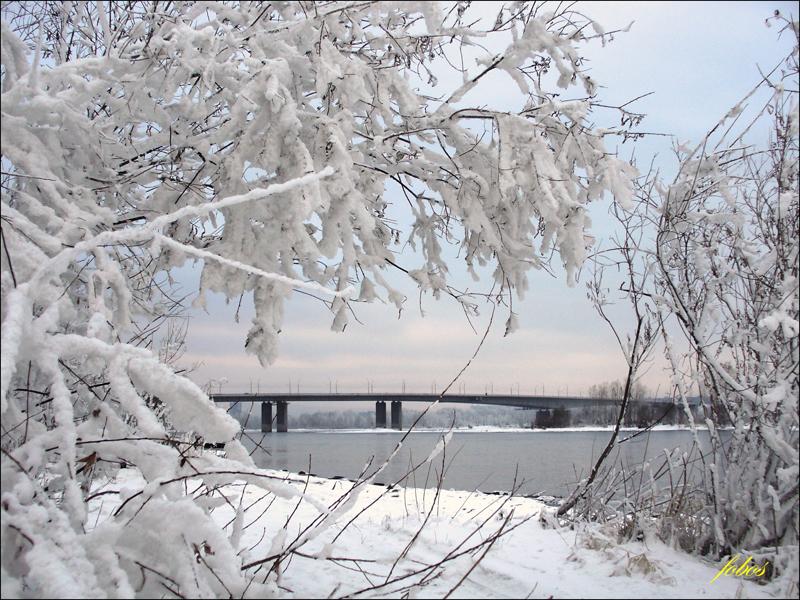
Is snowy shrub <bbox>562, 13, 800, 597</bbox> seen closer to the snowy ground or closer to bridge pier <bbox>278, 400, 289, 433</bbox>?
the snowy ground

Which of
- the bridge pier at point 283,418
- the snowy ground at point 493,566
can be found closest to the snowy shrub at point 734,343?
the snowy ground at point 493,566

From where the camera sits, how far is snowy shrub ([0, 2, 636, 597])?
237 centimetres

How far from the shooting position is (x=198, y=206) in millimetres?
2500

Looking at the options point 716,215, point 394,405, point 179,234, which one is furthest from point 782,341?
point 394,405

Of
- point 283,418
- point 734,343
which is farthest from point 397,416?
point 734,343

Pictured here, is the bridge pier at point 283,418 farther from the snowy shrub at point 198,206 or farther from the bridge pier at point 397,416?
the snowy shrub at point 198,206

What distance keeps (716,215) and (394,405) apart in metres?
39.4

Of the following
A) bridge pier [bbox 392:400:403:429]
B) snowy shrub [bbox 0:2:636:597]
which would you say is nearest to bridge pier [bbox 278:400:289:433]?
bridge pier [bbox 392:400:403:429]

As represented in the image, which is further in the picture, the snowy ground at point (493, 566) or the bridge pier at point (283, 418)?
the bridge pier at point (283, 418)

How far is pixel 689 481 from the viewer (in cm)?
432

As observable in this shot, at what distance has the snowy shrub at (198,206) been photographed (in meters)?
2.37

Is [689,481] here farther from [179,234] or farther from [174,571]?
[179,234]

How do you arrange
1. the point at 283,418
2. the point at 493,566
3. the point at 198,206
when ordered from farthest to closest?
the point at 283,418, the point at 493,566, the point at 198,206

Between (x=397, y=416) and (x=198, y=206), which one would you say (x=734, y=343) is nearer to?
(x=198, y=206)
